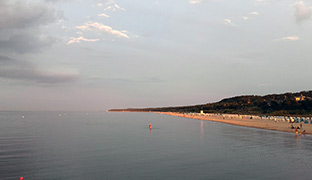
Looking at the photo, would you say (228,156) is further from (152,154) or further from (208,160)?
(152,154)

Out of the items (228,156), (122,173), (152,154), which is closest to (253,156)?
(228,156)

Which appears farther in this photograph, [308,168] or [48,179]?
[308,168]

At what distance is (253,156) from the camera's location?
25.9m

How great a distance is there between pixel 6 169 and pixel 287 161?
77.3 feet

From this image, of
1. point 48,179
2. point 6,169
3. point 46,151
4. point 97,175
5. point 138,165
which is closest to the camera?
point 48,179

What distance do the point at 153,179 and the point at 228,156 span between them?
11078 mm

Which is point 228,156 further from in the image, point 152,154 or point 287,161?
point 152,154

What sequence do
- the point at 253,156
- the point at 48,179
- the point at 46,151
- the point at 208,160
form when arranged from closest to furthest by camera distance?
1. the point at 48,179
2. the point at 208,160
3. the point at 253,156
4. the point at 46,151

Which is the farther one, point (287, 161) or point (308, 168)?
point (287, 161)

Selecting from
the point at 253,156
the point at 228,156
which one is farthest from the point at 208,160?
the point at 253,156

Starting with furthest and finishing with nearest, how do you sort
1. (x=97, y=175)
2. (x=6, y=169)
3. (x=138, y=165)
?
(x=138, y=165), (x=6, y=169), (x=97, y=175)

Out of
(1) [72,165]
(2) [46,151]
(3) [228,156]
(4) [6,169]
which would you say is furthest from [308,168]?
(2) [46,151]

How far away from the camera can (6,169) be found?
20.5 m

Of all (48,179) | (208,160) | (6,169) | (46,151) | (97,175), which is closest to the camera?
(48,179)
